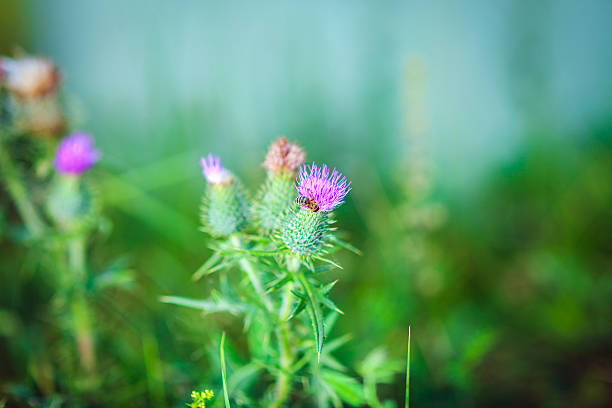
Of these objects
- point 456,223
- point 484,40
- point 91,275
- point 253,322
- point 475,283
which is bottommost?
point 253,322

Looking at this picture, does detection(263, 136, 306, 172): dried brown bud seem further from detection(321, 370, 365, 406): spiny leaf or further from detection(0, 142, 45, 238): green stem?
detection(0, 142, 45, 238): green stem

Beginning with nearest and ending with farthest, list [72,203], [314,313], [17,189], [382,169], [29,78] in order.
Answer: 1. [314,313]
2. [72,203]
3. [17,189]
4. [29,78]
5. [382,169]

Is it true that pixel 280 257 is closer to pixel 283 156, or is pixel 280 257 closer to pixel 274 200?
pixel 274 200

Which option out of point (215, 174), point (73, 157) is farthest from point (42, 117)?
point (215, 174)

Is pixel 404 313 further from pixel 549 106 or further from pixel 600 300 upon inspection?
pixel 549 106

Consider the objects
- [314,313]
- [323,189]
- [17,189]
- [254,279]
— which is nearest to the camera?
[314,313]

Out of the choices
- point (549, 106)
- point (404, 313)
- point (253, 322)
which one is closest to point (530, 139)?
point (549, 106)
